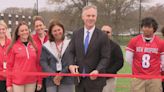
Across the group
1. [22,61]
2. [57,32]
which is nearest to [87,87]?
[57,32]

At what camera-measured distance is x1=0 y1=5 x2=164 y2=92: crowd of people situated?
4.89 metres

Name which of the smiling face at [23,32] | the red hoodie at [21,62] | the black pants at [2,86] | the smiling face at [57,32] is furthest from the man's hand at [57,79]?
the black pants at [2,86]

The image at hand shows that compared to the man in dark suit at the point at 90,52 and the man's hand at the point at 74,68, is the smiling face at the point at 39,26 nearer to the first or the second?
the man in dark suit at the point at 90,52

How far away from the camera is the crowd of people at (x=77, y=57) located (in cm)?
489

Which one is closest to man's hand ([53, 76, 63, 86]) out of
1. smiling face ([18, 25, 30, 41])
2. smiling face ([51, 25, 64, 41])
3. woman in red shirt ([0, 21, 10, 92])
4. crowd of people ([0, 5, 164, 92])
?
crowd of people ([0, 5, 164, 92])

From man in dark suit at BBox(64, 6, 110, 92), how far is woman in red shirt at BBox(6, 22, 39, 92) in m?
0.77

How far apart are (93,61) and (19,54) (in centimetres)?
120

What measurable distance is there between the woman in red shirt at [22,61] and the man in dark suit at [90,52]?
2.51 feet

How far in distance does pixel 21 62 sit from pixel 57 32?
2.35ft

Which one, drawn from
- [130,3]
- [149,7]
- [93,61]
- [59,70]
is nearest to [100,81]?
[93,61]

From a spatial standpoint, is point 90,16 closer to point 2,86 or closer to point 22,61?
point 22,61

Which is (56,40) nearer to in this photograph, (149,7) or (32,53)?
(32,53)

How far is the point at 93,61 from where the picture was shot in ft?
16.0

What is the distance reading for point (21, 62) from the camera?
17.7 feet
